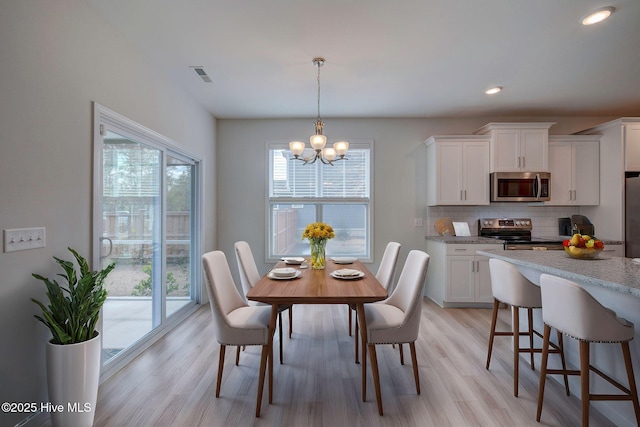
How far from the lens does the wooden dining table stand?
189 centimetres

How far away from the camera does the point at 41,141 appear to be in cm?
174

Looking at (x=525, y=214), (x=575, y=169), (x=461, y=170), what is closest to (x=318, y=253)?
(x=461, y=170)

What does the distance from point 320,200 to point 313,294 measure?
8.99 ft

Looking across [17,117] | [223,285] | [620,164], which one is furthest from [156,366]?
[620,164]

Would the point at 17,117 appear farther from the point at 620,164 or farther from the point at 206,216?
the point at 620,164

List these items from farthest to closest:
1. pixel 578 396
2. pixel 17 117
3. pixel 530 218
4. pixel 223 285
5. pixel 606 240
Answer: pixel 530 218 < pixel 606 240 < pixel 223 285 < pixel 578 396 < pixel 17 117

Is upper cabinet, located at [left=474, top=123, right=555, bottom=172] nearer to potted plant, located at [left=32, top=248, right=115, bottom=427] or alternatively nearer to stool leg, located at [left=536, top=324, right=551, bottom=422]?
stool leg, located at [left=536, top=324, right=551, bottom=422]

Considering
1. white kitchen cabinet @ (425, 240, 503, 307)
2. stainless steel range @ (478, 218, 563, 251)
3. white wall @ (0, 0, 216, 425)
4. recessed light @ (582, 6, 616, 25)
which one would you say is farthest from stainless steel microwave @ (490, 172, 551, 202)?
white wall @ (0, 0, 216, 425)

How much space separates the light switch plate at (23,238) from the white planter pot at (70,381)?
1.80 ft

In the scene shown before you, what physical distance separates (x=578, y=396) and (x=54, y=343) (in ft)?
10.8

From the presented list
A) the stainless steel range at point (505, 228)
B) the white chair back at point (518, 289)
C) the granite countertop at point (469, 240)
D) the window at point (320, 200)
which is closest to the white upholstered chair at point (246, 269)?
the window at point (320, 200)

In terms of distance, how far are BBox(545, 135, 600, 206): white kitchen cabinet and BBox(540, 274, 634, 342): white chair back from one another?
324 cm

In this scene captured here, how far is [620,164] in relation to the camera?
3.91 metres

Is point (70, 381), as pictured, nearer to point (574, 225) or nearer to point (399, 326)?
point (399, 326)
